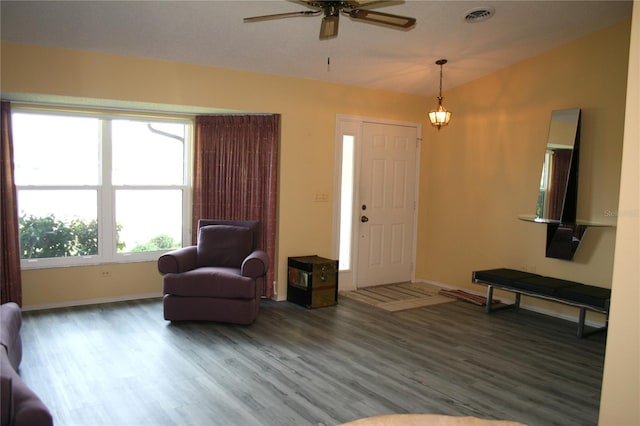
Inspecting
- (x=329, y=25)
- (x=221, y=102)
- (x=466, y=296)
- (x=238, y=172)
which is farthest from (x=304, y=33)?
(x=466, y=296)

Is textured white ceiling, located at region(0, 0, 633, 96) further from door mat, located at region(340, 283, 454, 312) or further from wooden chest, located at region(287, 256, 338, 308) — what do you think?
door mat, located at region(340, 283, 454, 312)

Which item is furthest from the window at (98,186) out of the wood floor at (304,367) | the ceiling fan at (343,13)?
the ceiling fan at (343,13)

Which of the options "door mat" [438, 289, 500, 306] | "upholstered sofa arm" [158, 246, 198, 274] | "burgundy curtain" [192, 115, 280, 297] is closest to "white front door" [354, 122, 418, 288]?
"door mat" [438, 289, 500, 306]

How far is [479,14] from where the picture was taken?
402cm

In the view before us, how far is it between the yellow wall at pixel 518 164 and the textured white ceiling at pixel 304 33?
31 cm

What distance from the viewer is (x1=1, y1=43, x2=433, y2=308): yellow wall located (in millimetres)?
4215

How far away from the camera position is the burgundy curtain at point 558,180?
15.9ft

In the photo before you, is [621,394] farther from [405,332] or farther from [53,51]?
[53,51]

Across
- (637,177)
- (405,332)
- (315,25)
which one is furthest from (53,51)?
(637,177)

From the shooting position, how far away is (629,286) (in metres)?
2.25

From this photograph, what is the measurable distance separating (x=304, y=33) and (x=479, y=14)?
4.93 ft

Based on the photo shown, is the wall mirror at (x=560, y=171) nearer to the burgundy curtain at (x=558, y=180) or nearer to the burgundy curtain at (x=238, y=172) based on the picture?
the burgundy curtain at (x=558, y=180)

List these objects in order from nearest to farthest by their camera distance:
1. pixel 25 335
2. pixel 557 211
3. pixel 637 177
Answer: pixel 637 177, pixel 25 335, pixel 557 211

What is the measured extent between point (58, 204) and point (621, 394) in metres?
4.98
